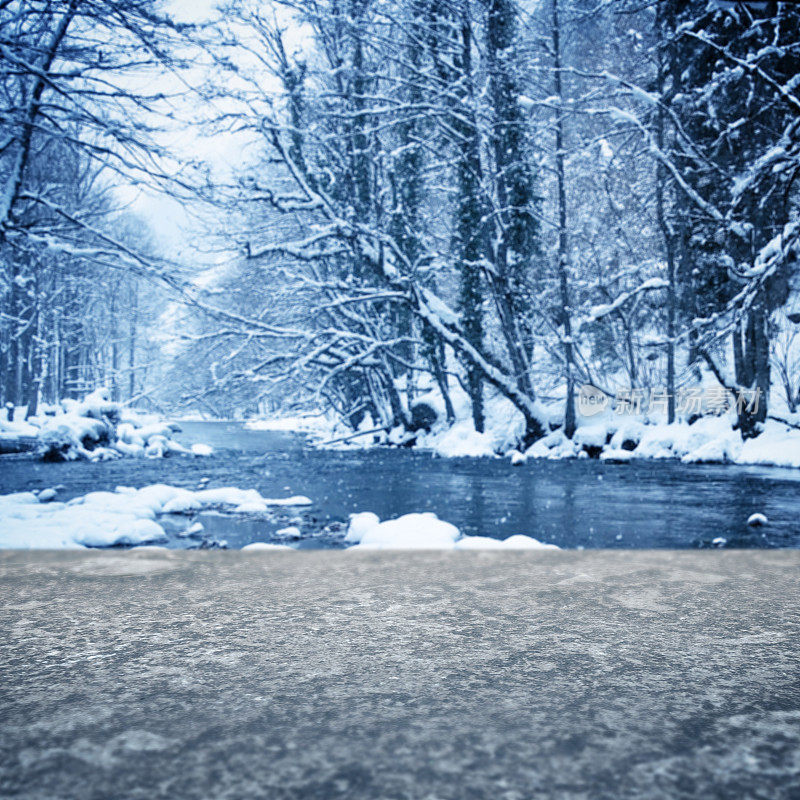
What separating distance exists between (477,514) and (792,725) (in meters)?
3.02

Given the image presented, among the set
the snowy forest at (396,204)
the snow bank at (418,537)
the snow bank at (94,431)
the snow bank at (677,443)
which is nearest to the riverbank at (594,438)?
the snow bank at (677,443)

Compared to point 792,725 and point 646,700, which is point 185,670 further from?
point 792,725

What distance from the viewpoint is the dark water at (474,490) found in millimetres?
3375

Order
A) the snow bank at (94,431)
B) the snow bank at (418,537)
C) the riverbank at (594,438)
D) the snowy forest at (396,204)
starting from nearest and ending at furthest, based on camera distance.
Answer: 1. the snow bank at (418,537)
2. the snowy forest at (396,204)
3. the snow bank at (94,431)
4. the riverbank at (594,438)

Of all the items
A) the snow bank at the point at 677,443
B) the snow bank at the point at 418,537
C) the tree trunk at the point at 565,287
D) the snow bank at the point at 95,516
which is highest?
the tree trunk at the point at 565,287

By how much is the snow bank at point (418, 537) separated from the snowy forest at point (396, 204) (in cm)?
137

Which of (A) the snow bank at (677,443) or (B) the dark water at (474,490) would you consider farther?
(A) the snow bank at (677,443)

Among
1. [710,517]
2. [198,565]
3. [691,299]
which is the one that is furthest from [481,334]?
A: [198,565]

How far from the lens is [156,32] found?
10.7ft

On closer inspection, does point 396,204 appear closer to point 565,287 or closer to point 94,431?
point 565,287

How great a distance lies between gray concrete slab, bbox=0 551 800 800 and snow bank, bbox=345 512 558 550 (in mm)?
909

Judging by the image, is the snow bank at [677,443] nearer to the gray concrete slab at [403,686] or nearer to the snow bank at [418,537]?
the snow bank at [418,537]

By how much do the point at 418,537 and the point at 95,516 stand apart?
158cm

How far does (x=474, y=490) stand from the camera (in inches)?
181
